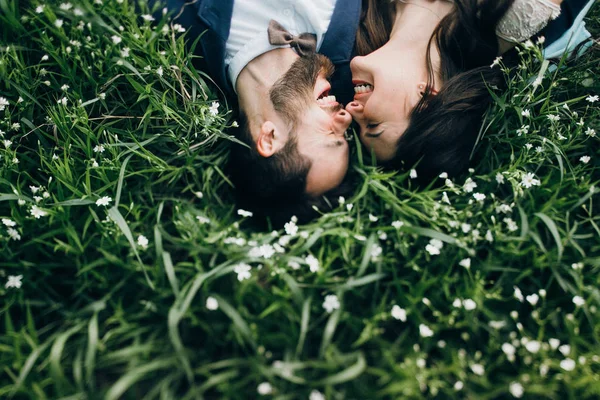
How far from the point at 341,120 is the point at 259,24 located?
2.63 feet

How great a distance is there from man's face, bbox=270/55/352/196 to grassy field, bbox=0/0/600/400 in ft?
0.55

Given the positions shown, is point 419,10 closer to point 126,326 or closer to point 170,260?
point 170,260

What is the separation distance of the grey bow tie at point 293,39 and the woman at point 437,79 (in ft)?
0.95

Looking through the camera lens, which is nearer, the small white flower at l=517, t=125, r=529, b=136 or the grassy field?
the grassy field

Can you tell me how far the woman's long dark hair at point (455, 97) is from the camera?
2.77 metres

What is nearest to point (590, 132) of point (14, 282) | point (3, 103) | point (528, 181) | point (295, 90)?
point (528, 181)

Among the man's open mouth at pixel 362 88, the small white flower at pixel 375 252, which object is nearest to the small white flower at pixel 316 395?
the small white flower at pixel 375 252

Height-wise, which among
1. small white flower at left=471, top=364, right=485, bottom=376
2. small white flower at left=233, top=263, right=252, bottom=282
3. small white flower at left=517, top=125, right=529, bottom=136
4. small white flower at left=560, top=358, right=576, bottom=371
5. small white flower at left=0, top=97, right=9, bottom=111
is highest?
small white flower at left=517, top=125, right=529, bottom=136

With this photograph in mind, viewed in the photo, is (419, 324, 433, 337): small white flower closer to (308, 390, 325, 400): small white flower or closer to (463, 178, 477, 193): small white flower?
(308, 390, 325, 400): small white flower

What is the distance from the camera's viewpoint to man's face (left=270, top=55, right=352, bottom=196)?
8.95 feet

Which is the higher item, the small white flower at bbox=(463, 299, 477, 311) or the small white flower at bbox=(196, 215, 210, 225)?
the small white flower at bbox=(196, 215, 210, 225)

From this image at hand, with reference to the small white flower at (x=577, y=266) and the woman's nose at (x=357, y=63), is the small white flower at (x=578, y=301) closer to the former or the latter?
the small white flower at (x=577, y=266)

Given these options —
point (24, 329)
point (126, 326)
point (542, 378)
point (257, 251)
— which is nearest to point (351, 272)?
point (257, 251)

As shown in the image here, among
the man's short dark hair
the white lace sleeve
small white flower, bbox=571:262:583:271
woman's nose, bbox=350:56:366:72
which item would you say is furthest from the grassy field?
woman's nose, bbox=350:56:366:72
